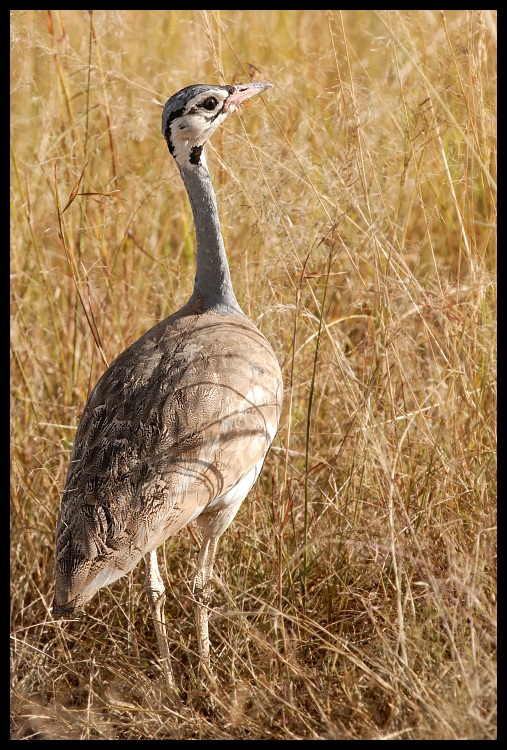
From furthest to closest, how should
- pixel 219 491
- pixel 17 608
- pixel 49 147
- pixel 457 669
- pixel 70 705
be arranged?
1. pixel 49 147
2. pixel 17 608
3. pixel 70 705
4. pixel 219 491
5. pixel 457 669

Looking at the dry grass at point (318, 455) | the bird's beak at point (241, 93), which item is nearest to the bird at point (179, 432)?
the bird's beak at point (241, 93)

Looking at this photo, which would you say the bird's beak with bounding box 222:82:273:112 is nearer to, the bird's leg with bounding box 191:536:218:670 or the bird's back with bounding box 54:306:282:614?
the bird's back with bounding box 54:306:282:614

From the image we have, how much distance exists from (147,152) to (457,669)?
8.87 feet

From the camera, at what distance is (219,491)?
240 centimetres

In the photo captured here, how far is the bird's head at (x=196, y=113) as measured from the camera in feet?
8.46

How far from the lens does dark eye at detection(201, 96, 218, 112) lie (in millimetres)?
2604

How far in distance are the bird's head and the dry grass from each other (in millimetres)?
81

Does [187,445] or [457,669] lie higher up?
[187,445]

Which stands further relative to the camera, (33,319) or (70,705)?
(33,319)

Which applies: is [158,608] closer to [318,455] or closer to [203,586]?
[203,586]

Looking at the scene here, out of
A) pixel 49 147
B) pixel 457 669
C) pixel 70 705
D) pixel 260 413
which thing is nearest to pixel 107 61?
pixel 49 147

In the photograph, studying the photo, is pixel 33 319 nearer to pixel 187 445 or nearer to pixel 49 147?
pixel 49 147

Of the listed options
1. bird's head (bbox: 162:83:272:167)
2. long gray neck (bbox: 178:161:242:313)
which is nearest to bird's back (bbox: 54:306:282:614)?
long gray neck (bbox: 178:161:242:313)

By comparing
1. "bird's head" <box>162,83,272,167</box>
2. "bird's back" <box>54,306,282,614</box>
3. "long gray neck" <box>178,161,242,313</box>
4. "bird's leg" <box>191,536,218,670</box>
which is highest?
"bird's head" <box>162,83,272,167</box>
